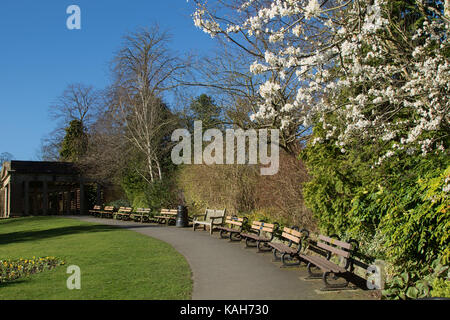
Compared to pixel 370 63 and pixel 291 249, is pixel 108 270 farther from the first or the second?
pixel 370 63

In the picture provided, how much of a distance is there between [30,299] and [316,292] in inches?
174

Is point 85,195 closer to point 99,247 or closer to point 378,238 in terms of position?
point 99,247

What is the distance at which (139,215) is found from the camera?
21.6 meters

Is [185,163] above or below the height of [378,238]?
above

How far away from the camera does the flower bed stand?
26.9 feet

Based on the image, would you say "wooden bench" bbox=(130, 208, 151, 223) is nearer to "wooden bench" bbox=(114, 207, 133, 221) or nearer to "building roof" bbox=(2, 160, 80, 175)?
"wooden bench" bbox=(114, 207, 133, 221)

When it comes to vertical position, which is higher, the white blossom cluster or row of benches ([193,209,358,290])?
the white blossom cluster

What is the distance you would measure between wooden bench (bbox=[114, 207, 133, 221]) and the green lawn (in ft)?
30.0

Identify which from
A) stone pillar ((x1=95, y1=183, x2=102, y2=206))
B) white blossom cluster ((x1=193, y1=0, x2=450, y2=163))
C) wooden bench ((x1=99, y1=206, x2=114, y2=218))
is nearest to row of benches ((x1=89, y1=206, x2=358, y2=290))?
white blossom cluster ((x1=193, y1=0, x2=450, y2=163))

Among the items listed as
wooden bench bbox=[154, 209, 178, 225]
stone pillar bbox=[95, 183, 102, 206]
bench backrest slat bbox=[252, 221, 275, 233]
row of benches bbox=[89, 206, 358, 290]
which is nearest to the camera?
row of benches bbox=[89, 206, 358, 290]

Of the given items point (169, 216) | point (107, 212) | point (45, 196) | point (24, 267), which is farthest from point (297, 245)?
point (45, 196)

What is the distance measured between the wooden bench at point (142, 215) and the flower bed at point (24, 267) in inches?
432

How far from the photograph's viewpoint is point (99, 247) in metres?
11.6
